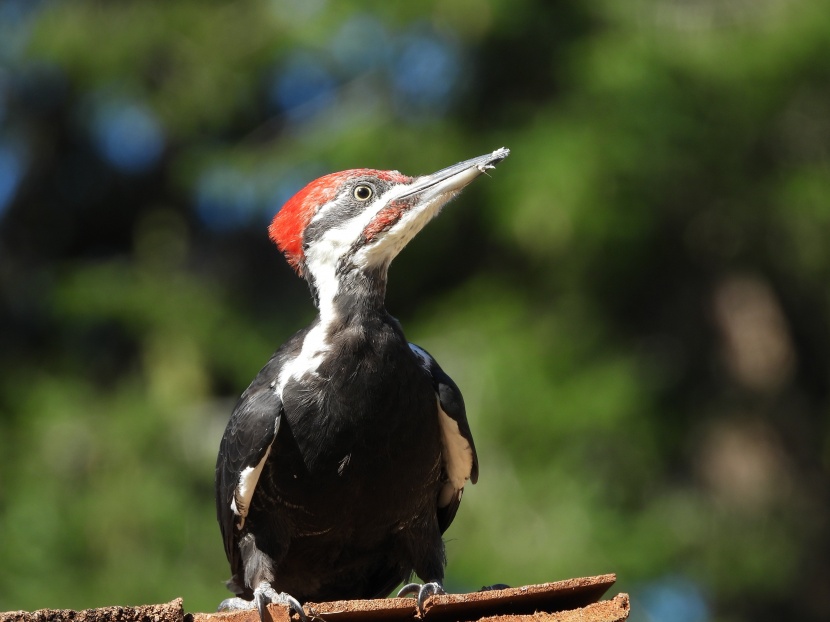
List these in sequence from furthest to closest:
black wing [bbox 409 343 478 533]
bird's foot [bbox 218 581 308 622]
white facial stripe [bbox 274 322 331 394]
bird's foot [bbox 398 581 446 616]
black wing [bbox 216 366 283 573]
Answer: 1. black wing [bbox 409 343 478 533]
2. white facial stripe [bbox 274 322 331 394]
3. black wing [bbox 216 366 283 573]
4. bird's foot [bbox 398 581 446 616]
5. bird's foot [bbox 218 581 308 622]

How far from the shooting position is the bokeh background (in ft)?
30.5

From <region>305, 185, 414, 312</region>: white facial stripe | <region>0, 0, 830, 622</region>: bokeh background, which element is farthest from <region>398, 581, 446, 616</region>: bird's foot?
<region>0, 0, 830, 622</region>: bokeh background

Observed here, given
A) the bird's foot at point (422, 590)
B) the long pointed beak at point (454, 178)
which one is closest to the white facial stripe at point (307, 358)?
the long pointed beak at point (454, 178)

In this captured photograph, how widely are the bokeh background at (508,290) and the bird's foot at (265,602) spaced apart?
13.2 feet

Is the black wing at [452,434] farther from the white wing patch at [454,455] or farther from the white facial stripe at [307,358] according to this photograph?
the white facial stripe at [307,358]

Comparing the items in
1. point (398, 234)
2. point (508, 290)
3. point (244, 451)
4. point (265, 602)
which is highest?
point (508, 290)

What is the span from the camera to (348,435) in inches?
180

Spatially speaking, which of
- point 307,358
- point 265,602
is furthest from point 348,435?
point 265,602

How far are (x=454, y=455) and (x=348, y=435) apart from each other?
599 mm

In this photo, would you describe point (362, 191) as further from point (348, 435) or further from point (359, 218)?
point (348, 435)

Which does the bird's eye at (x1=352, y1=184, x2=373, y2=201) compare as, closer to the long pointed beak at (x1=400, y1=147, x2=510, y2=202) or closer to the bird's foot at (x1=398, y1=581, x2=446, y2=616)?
the long pointed beak at (x1=400, y1=147, x2=510, y2=202)

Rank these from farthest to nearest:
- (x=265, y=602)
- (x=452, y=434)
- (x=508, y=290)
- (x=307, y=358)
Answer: (x=508, y=290) < (x=452, y=434) < (x=307, y=358) < (x=265, y=602)

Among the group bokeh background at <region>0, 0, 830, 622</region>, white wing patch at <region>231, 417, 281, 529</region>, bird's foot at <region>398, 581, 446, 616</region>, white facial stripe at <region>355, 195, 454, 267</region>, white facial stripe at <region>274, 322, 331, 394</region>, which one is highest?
bokeh background at <region>0, 0, 830, 622</region>

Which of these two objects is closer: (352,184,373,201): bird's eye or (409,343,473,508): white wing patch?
(409,343,473,508): white wing patch
